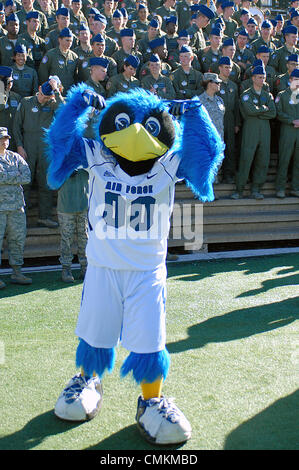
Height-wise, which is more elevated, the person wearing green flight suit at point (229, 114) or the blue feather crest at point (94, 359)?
the person wearing green flight suit at point (229, 114)

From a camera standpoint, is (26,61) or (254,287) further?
(26,61)

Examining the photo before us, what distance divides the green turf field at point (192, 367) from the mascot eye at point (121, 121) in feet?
5.15

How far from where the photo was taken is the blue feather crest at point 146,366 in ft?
10.0

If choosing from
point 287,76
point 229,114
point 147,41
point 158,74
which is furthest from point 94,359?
point 147,41

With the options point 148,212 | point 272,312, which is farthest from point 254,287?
point 148,212

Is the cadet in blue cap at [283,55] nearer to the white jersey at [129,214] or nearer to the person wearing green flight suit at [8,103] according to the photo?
the person wearing green flight suit at [8,103]

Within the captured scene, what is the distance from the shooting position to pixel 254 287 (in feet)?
19.8

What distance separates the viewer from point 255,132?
8.31 m

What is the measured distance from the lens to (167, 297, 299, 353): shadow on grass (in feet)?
14.7

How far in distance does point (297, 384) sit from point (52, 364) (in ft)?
5.31

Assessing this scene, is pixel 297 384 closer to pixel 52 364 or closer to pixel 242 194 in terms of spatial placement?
pixel 52 364

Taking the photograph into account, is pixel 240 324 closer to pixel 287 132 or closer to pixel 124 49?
pixel 287 132

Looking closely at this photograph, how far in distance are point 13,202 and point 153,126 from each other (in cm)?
318

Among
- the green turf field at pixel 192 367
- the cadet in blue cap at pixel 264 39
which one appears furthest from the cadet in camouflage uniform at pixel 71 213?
the cadet in blue cap at pixel 264 39
